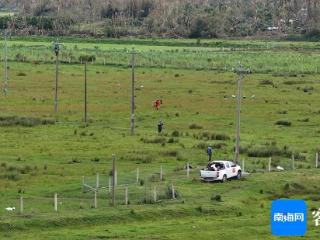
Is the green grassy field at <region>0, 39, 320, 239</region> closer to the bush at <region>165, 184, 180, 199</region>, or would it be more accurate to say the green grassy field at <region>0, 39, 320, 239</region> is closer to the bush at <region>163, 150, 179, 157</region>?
the bush at <region>163, 150, 179, 157</region>

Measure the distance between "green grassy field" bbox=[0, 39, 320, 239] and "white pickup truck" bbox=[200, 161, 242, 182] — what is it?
0.64 metres

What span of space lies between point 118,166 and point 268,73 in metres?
90.0

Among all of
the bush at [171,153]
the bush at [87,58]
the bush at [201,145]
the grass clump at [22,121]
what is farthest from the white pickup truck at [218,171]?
the bush at [87,58]

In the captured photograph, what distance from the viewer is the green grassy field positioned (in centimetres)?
4400

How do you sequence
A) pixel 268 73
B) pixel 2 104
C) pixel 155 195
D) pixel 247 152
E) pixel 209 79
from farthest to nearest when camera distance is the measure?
pixel 268 73 → pixel 209 79 → pixel 2 104 → pixel 247 152 → pixel 155 195

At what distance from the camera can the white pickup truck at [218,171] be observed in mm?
56188

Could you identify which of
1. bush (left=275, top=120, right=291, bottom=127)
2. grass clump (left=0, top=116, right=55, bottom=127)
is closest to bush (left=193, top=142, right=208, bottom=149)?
bush (left=275, top=120, right=291, bottom=127)

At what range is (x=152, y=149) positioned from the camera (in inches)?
2813

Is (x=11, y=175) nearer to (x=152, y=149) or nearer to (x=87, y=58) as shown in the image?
(x=152, y=149)

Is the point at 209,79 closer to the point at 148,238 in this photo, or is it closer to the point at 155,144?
the point at 155,144

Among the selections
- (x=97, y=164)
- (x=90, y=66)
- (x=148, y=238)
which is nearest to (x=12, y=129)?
(x=97, y=164)

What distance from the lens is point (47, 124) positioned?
287ft

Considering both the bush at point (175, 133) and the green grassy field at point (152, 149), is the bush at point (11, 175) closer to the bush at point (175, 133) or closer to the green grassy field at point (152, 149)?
the green grassy field at point (152, 149)

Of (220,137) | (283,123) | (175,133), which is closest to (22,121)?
(175,133)
